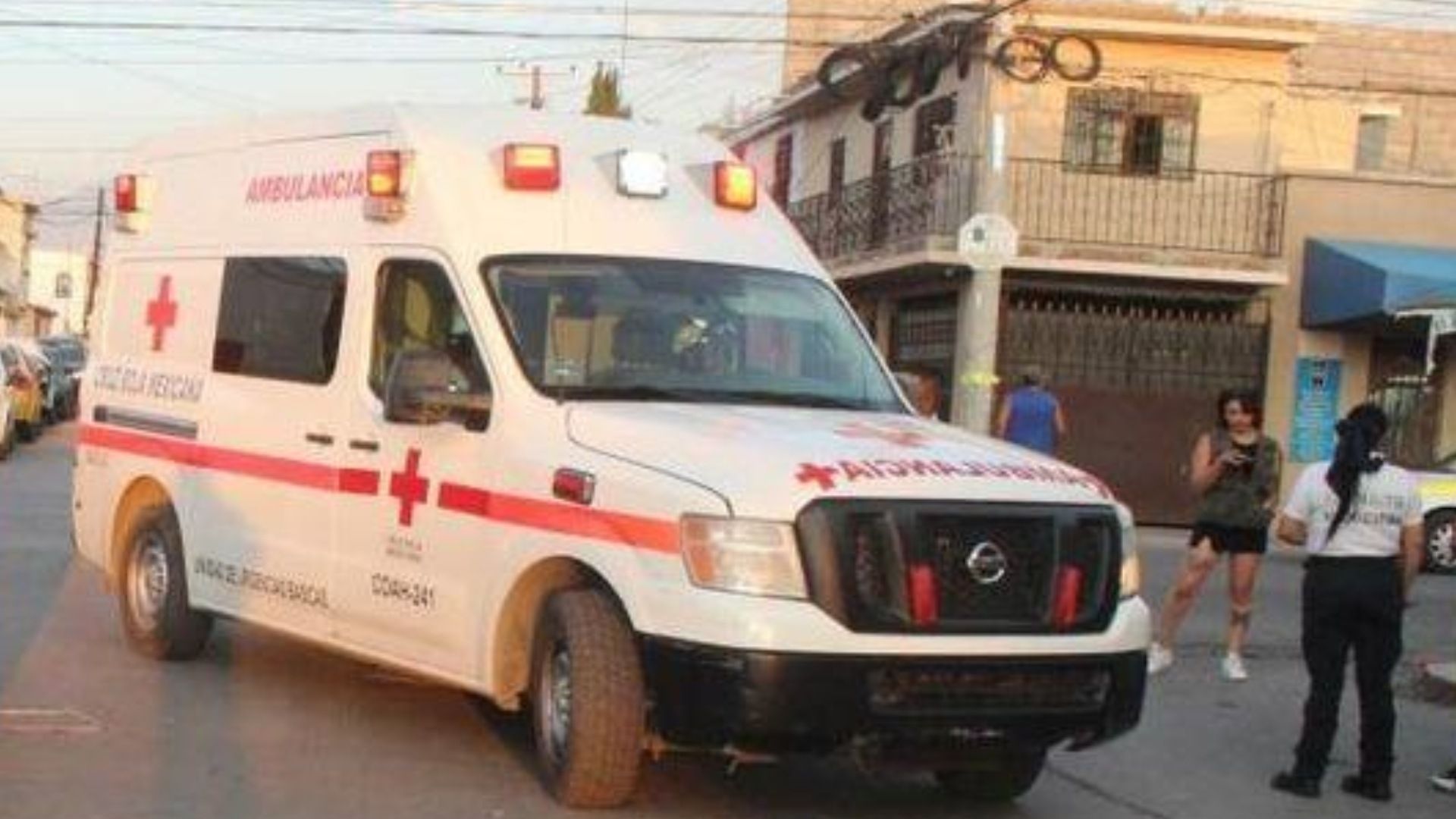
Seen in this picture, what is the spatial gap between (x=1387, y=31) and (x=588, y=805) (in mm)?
32405

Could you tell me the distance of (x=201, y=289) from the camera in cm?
933

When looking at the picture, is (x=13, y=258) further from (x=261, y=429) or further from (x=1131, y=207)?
(x=261, y=429)

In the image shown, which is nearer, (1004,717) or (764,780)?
(1004,717)

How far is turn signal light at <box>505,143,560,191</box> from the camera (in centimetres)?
775

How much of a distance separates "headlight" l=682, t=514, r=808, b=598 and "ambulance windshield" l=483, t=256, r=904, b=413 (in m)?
1.14

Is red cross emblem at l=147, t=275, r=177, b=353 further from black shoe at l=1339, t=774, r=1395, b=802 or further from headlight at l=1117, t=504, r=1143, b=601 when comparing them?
black shoe at l=1339, t=774, r=1395, b=802

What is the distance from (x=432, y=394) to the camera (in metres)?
7.23

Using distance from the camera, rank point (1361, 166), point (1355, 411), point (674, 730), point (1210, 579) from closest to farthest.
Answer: point (674, 730)
point (1355, 411)
point (1210, 579)
point (1361, 166)

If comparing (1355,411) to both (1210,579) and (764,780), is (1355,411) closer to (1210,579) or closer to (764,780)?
(764,780)

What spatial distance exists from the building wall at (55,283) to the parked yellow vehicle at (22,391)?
81342 millimetres

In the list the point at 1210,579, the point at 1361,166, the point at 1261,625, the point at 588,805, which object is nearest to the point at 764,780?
the point at 588,805

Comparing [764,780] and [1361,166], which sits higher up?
[1361,166]

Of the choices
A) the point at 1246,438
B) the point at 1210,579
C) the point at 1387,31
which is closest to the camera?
the point at 1246,438

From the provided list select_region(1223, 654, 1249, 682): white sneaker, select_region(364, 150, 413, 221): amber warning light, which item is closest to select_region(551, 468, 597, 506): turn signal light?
select_region(364, 150, 413, 221): amber warning light
